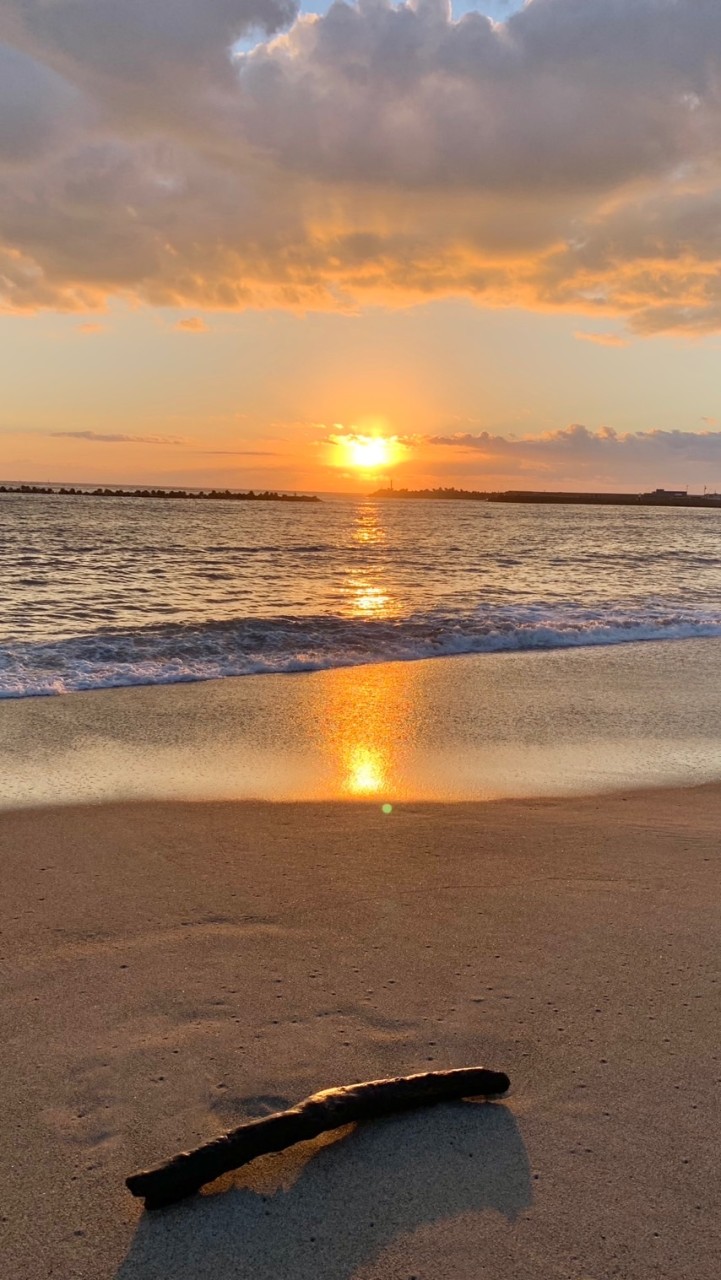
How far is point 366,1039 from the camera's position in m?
2.80

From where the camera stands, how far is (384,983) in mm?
3141

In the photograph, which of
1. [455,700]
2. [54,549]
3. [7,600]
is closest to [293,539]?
[54,549]

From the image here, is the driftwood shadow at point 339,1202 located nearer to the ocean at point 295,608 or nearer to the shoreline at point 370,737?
the shoreline at point 370,737

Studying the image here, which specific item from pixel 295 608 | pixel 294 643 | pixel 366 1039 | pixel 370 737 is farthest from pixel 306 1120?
pixel 295 608

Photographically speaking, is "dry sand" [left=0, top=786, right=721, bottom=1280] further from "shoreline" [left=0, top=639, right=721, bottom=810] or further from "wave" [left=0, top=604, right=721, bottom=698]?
"wave" [left=0, top=604, right=721, bottom=698]

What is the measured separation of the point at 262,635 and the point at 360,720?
195 inches

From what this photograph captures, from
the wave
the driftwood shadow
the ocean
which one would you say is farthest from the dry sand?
the ocean

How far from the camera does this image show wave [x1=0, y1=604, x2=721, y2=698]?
384 inches

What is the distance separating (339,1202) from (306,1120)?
0.72 feet

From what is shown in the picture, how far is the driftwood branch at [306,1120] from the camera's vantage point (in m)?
2.11

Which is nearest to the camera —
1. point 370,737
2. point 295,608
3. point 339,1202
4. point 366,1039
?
point 339,1202

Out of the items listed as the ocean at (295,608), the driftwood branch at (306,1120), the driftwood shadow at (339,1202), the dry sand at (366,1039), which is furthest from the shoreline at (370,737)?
the driftwood shadow at (339,1202)

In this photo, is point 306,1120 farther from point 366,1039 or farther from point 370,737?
point 370,737

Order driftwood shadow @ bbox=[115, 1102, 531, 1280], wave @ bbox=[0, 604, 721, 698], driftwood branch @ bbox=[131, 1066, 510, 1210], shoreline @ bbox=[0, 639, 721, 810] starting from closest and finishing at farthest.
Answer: driftwood shadow @ bbox=[115, 1102, 531, 1280]
driftwood branch @ bbox=[131, 1066, 510, 1210]
shoreline @ bbox=[0, 639, 721, 810]
wave @ bbox=[0, 604, 721, 698]
